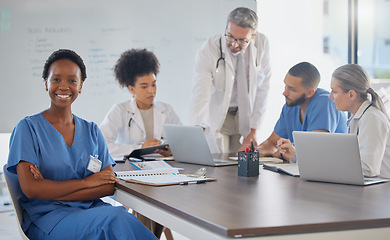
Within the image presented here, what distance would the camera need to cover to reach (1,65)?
3.91 m

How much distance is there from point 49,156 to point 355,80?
1.47 m

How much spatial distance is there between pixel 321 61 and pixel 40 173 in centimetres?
422

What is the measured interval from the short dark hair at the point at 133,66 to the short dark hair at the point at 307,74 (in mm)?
1061

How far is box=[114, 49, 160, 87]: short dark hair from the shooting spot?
3369 mm

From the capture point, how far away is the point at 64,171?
1.84m

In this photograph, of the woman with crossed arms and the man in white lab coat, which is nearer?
the woman with crossed arms

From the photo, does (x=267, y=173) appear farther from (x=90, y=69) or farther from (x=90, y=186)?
(x=90, y=69)

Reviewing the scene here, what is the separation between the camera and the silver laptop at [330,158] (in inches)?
65.8

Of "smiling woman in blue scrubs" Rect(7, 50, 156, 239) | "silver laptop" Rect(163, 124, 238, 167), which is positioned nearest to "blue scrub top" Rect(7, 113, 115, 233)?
"smiling woman in blue scrubs" Rect(7, 50, 156, 239)

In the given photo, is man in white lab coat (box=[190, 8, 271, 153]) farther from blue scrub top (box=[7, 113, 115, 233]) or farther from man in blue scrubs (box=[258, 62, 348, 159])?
blue scrub top (box=[7, 113, 115, 233])

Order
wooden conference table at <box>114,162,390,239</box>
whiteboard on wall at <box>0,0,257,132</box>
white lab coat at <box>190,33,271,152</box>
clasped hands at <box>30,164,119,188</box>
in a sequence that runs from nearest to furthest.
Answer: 1. wooden conference table at <box>114,162,390,239</box>
2. clasped hands at <box>30,164,119,188</box>
3. white lab coat at <box>190,33,271,152</box>
4. whiteboard on wall at <box>0,0,257,132</box>

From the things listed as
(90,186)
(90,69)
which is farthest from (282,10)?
(90,186)

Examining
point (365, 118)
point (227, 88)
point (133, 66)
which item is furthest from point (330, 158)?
point (133, 66)

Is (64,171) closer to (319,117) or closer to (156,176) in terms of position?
(156,176)
